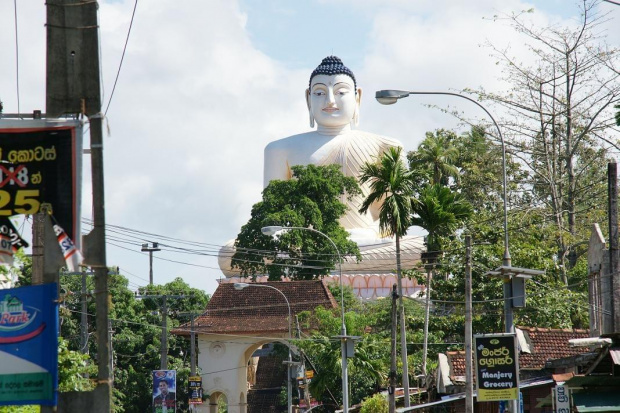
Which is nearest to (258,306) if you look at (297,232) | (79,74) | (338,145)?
(297,232)

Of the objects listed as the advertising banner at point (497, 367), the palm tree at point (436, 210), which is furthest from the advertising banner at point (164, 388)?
the advertising banner at point (497, 367)

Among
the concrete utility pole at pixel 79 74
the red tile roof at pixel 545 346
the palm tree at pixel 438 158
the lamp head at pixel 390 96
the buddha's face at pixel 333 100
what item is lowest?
the red tile roof at pixel 545 346

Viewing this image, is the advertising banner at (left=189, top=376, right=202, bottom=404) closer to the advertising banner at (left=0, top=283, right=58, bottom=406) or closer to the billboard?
the advertising banner at (left=0, top=283, right=58, bottom=406)

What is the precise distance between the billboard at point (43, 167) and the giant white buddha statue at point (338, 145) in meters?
57.3

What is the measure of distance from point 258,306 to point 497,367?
119 ft

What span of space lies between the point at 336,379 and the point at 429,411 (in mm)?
8071

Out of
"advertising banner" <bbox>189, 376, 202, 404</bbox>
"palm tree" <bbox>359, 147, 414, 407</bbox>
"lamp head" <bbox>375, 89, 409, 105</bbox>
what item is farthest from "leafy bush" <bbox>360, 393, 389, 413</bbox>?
"lamp head" <bbox>375, 89, 409, 105</bbox>

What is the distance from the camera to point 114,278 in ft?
215

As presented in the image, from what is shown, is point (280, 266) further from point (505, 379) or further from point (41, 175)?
point (41, 175)

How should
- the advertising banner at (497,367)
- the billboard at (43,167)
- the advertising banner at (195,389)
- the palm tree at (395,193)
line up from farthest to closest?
the advertising banner at (195,389) < the palm tree at (395,193) < the advertising banner at (497,367) < the billboard at (43,167)

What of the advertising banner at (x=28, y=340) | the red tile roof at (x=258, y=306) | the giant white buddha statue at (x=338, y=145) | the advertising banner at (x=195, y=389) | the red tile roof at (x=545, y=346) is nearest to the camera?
the advertising banner at (x=28, y=340)

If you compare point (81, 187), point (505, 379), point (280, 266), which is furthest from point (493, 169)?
point (81, 187)

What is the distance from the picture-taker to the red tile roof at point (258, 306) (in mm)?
58031

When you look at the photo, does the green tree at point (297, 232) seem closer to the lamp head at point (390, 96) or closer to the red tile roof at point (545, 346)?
the red tile roof at point (545, 346)
